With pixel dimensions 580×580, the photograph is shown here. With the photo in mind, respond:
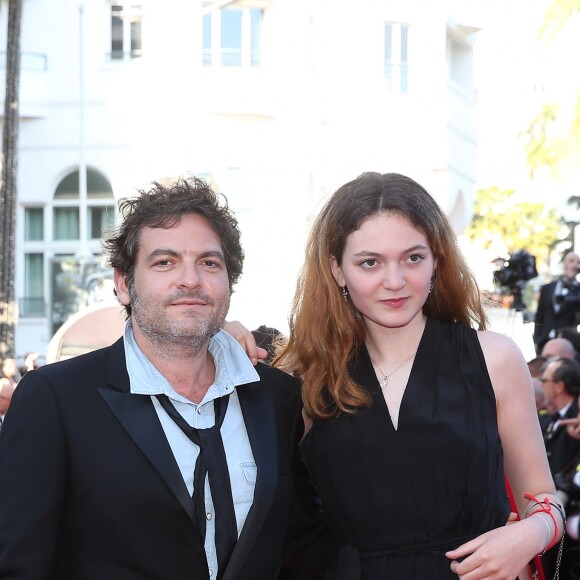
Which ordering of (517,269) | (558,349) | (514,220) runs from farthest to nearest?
(514,220), (517,269), (558,349)

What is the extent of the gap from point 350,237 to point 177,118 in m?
19.1

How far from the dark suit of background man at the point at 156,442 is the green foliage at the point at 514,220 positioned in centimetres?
6051

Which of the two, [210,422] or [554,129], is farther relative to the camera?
[554,129]

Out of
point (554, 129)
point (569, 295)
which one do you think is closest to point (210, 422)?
point (569, 295)

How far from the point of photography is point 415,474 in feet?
12.2

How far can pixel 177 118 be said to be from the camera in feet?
74.0

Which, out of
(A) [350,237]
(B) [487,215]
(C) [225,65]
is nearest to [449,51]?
(C) [225,65]

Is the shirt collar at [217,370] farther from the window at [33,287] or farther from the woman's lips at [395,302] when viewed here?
the window at [33,287]

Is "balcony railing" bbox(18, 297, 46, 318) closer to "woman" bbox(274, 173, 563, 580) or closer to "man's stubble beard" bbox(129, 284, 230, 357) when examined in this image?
"woman" bbox(274, 173, 563, 580)

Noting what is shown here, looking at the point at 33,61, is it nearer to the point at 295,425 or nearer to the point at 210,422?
the point at 295,425

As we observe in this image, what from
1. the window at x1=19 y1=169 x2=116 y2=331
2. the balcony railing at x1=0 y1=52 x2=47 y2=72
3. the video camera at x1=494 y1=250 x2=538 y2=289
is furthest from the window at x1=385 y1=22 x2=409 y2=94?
the video camera at x1=494 y1=250 x2=538 y2=289

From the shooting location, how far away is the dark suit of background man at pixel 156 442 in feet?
10.4

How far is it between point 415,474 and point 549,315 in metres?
9.55

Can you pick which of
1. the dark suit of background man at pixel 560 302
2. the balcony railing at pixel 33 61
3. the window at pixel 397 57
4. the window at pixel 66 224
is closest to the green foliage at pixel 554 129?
the dark suit of background man at pixel 560 302
